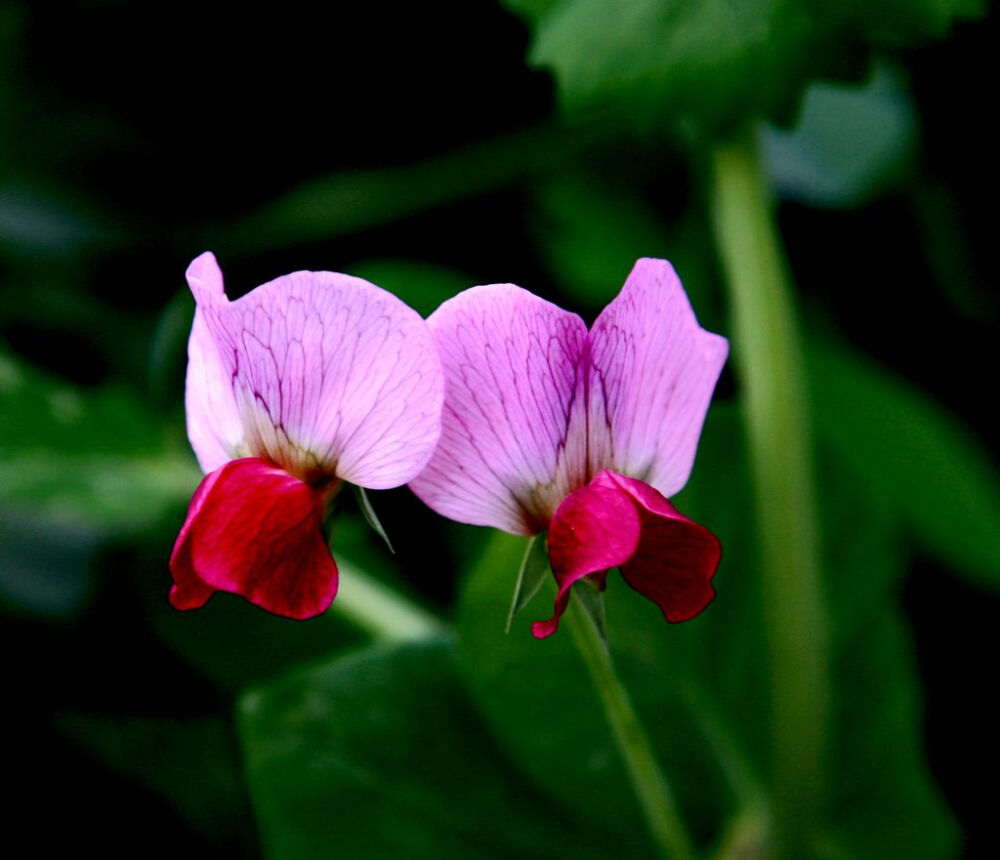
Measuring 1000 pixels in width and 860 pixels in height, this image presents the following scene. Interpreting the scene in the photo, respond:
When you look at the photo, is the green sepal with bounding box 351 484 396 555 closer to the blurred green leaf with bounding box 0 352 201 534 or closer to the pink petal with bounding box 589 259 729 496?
the pink petal with bounding box 589 259 729 496

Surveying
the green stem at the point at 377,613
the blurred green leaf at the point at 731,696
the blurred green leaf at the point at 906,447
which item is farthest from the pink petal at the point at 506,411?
the blurred green leaf at the point at 906,447

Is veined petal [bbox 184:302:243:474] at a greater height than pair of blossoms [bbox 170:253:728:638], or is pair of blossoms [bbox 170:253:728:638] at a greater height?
veined petal [bbox 184:302:243:474]

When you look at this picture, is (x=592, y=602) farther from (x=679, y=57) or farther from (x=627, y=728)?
(x=679, y=57)

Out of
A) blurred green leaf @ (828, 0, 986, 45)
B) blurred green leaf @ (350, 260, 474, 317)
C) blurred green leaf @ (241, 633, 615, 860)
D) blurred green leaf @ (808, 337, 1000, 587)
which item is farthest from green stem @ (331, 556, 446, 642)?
blurred green leaf @ (828, 0, 986, 45)

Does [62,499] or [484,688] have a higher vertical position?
[62,499]

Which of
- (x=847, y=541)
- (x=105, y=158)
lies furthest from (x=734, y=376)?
(x=105, y=158)

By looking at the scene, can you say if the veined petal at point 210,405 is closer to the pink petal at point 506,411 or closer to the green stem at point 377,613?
the pink petal at point 506,411

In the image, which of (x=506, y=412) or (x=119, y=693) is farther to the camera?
(x=119, y=693)

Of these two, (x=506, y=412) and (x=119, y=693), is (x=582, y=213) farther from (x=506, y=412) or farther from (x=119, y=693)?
(x=506, y=412)
